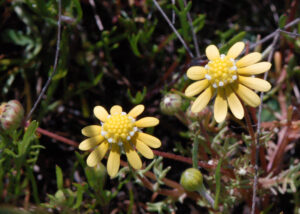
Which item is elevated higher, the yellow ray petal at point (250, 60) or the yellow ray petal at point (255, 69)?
the yellow ray petal at point (250, 60)

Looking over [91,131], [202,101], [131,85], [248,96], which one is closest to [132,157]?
[91,131]

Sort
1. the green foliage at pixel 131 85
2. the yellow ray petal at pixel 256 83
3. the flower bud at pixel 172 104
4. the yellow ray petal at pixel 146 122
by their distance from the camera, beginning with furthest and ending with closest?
the green foliage at pixel 131 85, the flower bud at pixel 172 104, the yellow ray petal at pixel 146 122, the yellow ray petal at pixel 256 83

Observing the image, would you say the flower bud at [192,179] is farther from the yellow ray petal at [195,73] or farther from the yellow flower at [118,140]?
the yellow ray petal at [195,73]

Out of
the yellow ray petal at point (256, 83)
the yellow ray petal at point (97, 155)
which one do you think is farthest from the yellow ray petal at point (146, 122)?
the yellow ray petal at point (256, 83)

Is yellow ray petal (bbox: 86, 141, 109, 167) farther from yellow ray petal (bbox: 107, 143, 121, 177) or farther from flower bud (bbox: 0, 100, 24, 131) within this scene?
flower bud (bbox: 0, 100, 24, 131)

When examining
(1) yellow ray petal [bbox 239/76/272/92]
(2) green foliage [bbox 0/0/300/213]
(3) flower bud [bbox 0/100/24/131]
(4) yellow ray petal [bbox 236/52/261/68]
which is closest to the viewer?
(1) yellow ray petal [bbox 239/76/272/92]

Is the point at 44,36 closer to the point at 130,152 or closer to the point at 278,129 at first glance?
the point at 130,152

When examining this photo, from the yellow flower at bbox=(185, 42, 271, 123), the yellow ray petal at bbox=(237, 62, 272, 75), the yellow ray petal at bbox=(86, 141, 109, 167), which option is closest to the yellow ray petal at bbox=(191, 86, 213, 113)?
the yellow flower at bbox=(185, 42, 271, 123)

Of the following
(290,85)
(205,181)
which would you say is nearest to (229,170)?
(205,181)
